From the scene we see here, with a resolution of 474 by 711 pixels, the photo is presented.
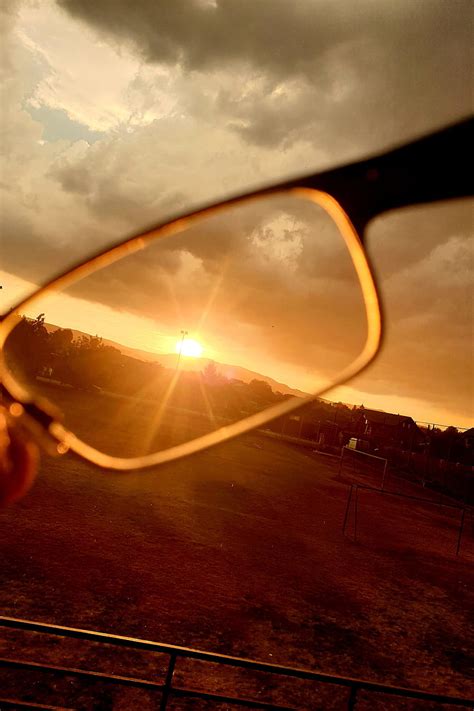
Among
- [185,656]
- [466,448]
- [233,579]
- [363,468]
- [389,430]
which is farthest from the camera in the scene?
[389,430]

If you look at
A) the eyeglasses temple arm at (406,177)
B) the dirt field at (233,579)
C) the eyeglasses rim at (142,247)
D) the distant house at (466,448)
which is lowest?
the dirt field at (233,579)

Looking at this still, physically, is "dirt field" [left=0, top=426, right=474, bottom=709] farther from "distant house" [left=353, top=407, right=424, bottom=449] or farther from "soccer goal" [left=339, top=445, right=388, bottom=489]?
"distant house" [left=353, top=407, right=424, bottom=449]

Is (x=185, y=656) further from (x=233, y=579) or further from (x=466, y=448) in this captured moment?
(x=466, y=448)

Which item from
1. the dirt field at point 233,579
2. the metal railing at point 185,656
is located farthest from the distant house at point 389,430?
the metal railing at point 185,656

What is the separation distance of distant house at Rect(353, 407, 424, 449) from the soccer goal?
18.6 ft

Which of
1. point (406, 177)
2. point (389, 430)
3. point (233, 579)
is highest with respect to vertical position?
point (389, 430)

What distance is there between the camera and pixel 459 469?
31359mm

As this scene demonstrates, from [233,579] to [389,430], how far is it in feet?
148

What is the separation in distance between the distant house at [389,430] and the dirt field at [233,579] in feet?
112

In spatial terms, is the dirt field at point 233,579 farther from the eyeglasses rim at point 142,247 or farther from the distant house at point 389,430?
the distant house at point 389,430

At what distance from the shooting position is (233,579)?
7.96 metres

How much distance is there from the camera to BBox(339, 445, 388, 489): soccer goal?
75.2 feet

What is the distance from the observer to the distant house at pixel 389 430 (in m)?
46.9

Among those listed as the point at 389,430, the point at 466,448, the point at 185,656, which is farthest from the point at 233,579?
the point at 389,430
